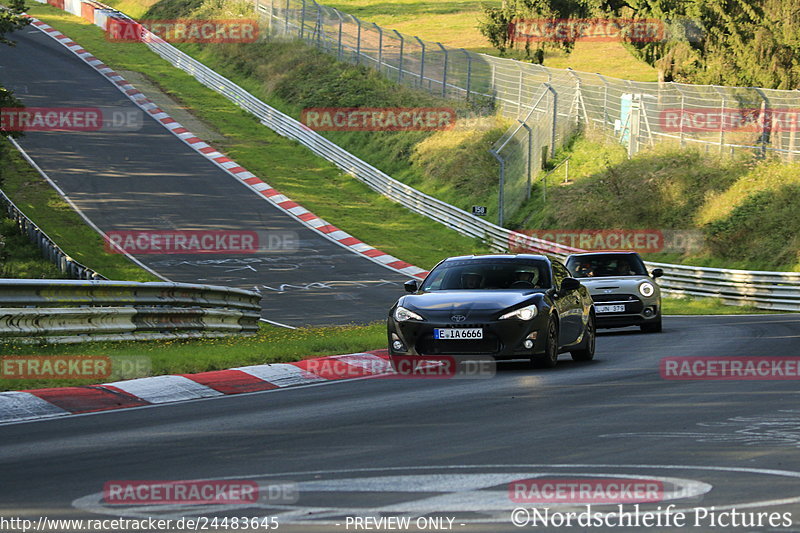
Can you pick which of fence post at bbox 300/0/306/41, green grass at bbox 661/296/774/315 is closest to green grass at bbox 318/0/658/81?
fence post at bbox 300/0/306/41

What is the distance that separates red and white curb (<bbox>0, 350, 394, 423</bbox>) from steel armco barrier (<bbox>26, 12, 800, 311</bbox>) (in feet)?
58.2

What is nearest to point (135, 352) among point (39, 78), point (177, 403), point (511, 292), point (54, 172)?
point (177, 403)

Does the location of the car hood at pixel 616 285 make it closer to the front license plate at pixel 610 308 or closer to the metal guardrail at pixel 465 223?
the front license plate at pixel 610 308

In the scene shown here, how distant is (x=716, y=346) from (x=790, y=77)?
2725cm

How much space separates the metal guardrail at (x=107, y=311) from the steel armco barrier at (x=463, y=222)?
16.5 metres

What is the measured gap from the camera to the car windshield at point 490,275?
14266 millimetres

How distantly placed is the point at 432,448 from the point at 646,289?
45.6ft

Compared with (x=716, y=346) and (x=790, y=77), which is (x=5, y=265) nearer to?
(x=716, y=346)

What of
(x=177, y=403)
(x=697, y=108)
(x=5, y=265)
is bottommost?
(x=5, y=265)

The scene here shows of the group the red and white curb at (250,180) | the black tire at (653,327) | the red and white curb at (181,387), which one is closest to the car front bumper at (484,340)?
the red and white curb at (181,387)

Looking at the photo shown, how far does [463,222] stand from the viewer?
1615 inches

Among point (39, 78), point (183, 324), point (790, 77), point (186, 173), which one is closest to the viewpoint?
point (183, 324)

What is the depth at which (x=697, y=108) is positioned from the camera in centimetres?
3688

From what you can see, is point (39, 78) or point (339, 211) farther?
point (39, 78)
